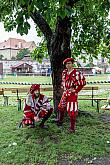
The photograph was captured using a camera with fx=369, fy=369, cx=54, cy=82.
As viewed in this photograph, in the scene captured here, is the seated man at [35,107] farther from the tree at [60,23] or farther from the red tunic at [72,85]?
the tree at [60,23]

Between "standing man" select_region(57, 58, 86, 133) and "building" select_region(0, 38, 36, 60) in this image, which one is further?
"building" select_region(0, 38, 36, 60)

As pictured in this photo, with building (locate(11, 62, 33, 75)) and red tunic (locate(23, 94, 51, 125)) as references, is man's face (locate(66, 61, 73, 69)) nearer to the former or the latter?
red tunic (locate(23, 94, 51, 125))

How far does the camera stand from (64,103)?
8.20 metres

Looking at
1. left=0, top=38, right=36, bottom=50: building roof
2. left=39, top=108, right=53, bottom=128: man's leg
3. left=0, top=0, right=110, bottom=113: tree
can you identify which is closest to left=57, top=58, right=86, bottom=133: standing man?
left=39, top=108, right=53, bottom=128: man's leg

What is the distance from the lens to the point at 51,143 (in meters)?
7.39

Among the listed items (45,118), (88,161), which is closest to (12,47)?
(45,118)

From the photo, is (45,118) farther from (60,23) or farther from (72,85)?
(60,23)

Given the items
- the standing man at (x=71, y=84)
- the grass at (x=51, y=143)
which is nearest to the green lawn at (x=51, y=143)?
the grass at (x=51, y=143)

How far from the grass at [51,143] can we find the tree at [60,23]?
1.60 meters

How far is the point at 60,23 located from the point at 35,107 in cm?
248

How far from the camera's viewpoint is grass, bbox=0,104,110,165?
673 centimetres

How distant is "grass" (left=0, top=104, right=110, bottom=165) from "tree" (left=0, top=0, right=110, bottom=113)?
1.60 m

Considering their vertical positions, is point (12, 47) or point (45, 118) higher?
point (12, 47)

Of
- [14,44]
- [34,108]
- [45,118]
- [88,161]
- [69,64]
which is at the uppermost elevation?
[14,44]
